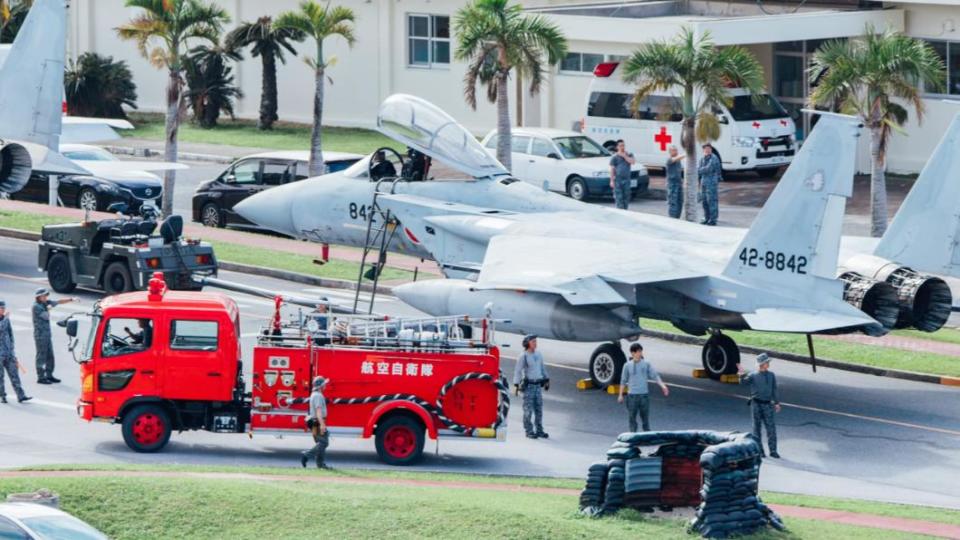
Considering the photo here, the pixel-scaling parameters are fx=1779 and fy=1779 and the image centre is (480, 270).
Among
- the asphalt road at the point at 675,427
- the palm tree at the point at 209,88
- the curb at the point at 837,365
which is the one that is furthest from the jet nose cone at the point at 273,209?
the palm tree at the point at 209,88

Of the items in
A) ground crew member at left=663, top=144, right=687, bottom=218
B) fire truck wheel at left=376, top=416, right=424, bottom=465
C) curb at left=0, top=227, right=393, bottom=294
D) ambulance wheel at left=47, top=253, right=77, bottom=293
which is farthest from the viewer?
ground crew member at left=663, top=144, right=687, bottom=218

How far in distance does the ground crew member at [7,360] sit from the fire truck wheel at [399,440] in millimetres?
6132

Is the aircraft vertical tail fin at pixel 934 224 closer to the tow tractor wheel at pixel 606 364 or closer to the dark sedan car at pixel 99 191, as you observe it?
the tow tractor wheel at pixel 606 364

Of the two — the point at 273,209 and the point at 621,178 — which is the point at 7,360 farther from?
the point at 621,178

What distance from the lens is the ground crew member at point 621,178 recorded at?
41125mm

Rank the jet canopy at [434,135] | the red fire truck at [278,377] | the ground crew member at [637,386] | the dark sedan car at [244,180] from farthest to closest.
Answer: the dark sedan car at [244,180] < the jet canopy at [434,135] < the ground crew member at [637,386] < the red fire truck at [278,377]

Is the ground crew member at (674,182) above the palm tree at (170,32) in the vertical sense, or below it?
below

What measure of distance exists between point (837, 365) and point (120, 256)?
506 inches

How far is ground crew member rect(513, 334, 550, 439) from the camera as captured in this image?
80.5 ft

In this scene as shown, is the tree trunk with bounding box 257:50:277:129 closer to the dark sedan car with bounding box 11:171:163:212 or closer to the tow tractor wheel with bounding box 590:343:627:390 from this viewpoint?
the dark sedan car with bounding box 11:171:163:212

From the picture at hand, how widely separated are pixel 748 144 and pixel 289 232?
1728 cm

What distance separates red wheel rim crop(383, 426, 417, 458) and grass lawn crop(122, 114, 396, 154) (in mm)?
30093

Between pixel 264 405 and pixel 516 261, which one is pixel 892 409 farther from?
pixel 264 405

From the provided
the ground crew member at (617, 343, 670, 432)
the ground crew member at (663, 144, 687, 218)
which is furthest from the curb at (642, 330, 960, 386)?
the ground crew member at (663, 144, 687, 218)
